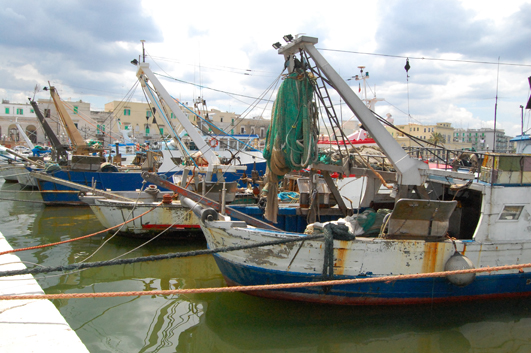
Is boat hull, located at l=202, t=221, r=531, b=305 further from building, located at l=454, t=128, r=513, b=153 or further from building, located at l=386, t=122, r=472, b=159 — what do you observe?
building, located at l=454, t=128, r=513, b=153

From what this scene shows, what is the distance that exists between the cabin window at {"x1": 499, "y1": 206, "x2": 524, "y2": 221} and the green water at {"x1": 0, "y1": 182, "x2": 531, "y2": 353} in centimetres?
180

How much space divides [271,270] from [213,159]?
6.69m

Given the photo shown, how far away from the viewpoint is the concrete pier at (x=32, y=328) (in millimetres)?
3660

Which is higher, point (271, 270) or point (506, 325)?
point (271, 270)

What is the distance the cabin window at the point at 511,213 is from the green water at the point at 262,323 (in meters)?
1.80

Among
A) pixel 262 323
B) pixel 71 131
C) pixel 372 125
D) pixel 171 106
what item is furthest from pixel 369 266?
pixel 71 131

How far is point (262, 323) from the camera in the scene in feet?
19.9

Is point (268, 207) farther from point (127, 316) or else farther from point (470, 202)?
point (470, 202)

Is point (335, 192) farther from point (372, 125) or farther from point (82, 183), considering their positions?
point (82, 183)

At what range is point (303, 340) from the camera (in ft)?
18.3

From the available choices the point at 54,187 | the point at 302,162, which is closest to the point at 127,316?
the point at 302,162

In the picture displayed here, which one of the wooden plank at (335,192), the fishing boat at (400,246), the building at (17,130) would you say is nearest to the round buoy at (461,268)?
the fishing boat at (400,246)

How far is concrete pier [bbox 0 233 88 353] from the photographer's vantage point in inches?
144

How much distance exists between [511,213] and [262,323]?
16.0 ft
